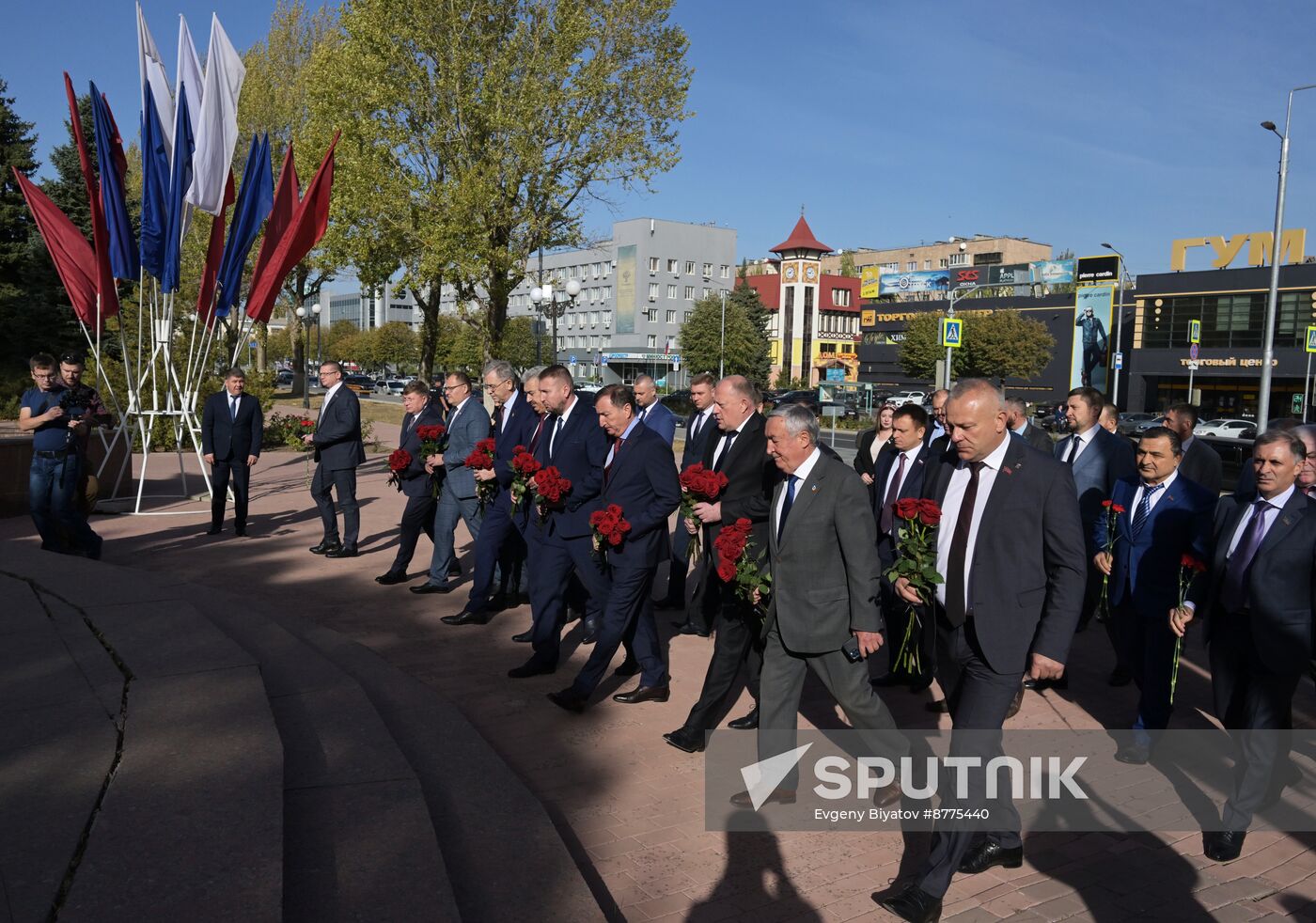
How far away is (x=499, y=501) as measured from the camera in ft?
25.4

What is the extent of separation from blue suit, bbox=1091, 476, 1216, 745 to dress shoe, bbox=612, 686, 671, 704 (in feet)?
9.13

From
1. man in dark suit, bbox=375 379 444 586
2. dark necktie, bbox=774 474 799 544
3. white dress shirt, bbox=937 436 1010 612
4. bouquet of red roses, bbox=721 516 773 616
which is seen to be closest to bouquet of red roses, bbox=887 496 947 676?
white dress shirt, bbox=937 436 1010 612

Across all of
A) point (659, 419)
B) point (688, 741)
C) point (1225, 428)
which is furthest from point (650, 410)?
point (1225, 428)

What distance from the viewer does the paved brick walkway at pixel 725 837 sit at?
4.02 metres

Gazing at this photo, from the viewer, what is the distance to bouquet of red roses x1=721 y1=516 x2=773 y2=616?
4.76 meters

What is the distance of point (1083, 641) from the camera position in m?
8.55

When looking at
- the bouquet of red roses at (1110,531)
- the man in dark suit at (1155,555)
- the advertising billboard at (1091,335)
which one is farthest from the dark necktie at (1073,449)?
the advertising billboard at (1091,335)

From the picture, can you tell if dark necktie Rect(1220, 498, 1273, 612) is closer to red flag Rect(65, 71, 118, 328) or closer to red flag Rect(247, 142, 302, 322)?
red flag Rect(247, 142, 302, 322)

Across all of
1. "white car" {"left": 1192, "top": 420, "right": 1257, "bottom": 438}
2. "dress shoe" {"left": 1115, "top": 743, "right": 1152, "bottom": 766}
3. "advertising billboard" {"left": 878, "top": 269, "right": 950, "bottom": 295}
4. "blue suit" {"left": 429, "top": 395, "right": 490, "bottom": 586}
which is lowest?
"white car" {"left": 1192, "top": 420, "right": 1257, "bottom": 438}

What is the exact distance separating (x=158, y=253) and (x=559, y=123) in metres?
13.2

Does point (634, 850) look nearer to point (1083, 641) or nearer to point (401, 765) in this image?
point (401, 765)

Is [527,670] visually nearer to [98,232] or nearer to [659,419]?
[659,419]

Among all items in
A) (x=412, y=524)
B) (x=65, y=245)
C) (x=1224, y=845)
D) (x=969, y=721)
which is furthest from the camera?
(x=65, y=245)

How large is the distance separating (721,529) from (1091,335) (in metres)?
72.2
